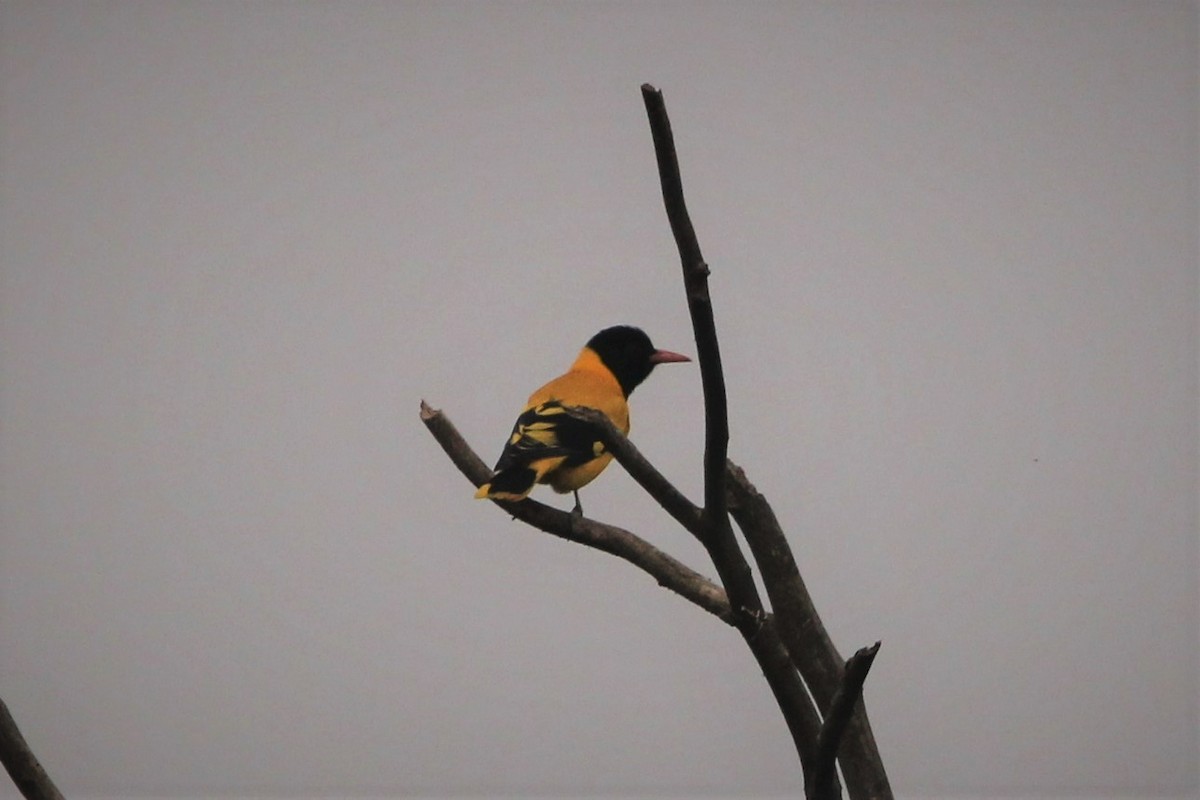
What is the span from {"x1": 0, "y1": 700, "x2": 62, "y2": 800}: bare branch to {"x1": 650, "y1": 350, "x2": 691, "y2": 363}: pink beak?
2.50 m

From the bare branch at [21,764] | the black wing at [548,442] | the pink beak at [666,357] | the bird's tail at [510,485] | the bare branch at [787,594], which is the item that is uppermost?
the pink beak at [666,357]

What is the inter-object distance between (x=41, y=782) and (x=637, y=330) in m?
2.59

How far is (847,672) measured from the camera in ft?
5.52

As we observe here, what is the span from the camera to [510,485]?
9.21ft

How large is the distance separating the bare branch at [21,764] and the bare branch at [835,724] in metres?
1.24

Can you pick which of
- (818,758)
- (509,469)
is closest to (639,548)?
(509,469)

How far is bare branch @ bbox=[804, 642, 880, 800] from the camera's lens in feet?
5.48

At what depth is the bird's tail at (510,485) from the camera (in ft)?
9.04

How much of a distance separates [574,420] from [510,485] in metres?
0.73

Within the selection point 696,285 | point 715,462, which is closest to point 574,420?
point 715,462

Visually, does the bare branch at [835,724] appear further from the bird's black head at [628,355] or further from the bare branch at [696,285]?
the bird's black head at [628,355]

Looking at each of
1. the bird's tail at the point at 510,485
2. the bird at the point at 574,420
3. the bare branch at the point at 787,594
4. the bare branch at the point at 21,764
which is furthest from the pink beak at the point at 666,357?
the bare branch at the point at 21,764

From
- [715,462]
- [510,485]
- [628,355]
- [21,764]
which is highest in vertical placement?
[628,355]

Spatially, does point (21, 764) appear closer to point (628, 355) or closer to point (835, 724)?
point (835, 724)
